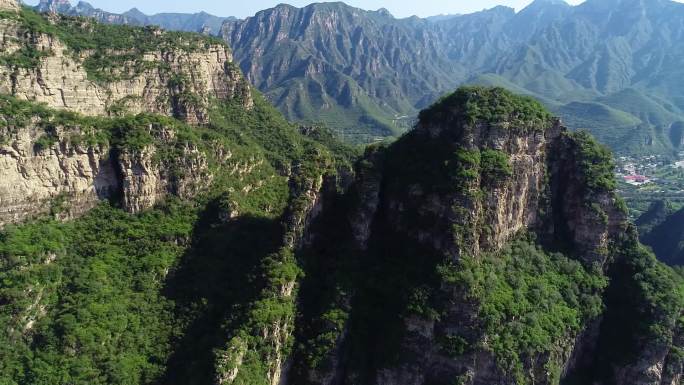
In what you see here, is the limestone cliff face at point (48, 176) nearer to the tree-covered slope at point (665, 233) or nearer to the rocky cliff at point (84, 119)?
the rocky cliff at point (84, 119)

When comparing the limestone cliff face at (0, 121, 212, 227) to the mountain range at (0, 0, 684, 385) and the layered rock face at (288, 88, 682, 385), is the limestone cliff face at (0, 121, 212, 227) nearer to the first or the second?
the mountain range at (0, 0, 684, 385)

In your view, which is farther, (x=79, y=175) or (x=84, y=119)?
(x=84, y=119)

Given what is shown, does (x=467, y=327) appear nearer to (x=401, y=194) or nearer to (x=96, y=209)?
(x=401, y=194)

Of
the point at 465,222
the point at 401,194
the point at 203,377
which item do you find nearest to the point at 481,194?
the point at 465,222

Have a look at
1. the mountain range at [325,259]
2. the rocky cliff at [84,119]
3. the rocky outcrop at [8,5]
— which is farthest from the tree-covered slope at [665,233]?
the rocky outcrop at [8,5]

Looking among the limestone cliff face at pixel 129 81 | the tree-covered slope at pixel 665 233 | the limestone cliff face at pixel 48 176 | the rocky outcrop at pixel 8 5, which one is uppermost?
the rocky outcrop at pixel 8 5

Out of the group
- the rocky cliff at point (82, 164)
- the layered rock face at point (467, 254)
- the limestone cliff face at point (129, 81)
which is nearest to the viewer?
the layered rock face at point (467, 254)

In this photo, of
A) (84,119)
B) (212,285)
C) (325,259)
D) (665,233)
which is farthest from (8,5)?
(665,233)

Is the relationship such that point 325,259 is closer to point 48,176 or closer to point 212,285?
point 212,285

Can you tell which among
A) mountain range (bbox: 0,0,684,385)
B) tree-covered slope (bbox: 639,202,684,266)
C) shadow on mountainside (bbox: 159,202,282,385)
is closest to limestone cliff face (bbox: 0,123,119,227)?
mountain range (bbox: 0,0,684,385)
